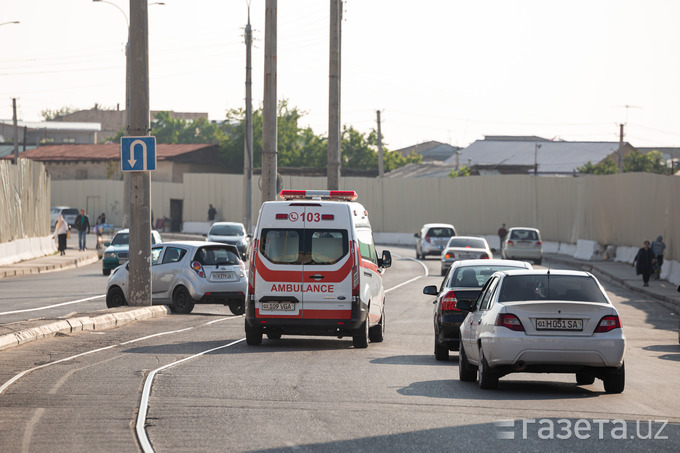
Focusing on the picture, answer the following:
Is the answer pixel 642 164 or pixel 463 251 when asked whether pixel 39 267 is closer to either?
pixel 463 251

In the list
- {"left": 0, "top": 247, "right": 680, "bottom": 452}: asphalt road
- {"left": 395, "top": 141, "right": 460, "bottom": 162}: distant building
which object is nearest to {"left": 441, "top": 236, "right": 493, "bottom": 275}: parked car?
{"left": 0, "top": 247, "right": 680, "bottom": 452}: asphalt road

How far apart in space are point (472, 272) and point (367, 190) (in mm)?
60851

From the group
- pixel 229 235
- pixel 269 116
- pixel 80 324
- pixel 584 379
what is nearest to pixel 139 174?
pixel 80 324

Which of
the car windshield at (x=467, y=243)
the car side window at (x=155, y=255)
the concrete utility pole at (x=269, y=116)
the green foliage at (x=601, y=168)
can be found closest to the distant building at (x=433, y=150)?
the green foliage at (x=601, y=168)

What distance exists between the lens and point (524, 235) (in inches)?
2115

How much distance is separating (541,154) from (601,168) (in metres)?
11.0

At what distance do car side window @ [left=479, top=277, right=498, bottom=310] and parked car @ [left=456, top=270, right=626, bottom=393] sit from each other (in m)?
0.54

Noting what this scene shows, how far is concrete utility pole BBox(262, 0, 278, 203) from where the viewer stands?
29781mm

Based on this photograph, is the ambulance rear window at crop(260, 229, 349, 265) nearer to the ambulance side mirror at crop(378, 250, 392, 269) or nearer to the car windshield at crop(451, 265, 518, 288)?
the car windshield at crop(451, 265, 518, 288)

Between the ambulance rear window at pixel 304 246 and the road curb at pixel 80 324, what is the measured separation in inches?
142

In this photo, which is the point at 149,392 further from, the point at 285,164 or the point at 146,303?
the point at 285,164

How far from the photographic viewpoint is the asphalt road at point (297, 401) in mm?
9242

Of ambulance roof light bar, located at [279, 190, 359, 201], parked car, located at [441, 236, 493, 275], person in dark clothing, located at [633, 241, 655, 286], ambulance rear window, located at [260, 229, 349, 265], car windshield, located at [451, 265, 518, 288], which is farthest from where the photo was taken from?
parked car, located at [441, 236, 493, 275]

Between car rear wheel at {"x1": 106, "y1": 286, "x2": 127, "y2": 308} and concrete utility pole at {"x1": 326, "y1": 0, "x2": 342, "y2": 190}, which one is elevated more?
concrete utility pole at {"x1": 326, "y1": 0, "x2": 342, "y2": 190}
